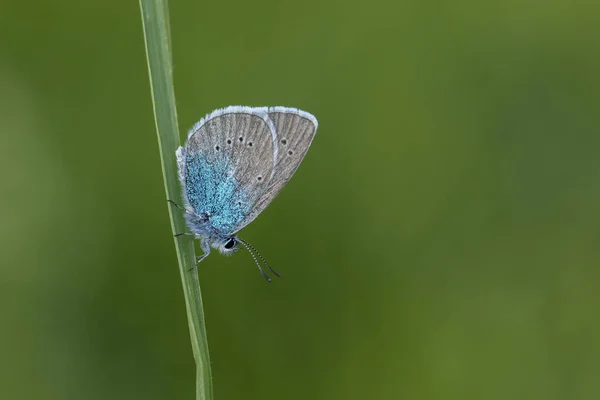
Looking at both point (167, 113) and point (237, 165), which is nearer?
point (167, 113)

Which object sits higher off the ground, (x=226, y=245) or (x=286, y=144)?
(x=286, y=144)

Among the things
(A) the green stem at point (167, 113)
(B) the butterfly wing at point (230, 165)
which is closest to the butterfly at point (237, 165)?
(B) the butterfly wing at point (230, 165)

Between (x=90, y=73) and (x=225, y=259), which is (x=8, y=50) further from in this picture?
(x=225, y=259)

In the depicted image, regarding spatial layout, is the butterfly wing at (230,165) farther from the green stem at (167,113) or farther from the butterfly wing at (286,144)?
the green stem at (167,113)

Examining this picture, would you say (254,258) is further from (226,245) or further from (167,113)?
(167,113)

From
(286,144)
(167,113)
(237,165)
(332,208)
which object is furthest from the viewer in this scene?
(332,208)

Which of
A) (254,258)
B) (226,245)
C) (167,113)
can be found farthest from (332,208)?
(167,113)

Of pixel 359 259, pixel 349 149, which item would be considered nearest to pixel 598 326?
pixel 359 259

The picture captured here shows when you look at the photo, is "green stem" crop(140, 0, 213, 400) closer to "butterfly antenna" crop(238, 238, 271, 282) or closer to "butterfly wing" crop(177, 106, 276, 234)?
"butterfly wing" crop(177, 106, 276, 234)

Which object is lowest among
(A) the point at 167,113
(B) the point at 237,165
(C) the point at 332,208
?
(C) the point at 332,208
